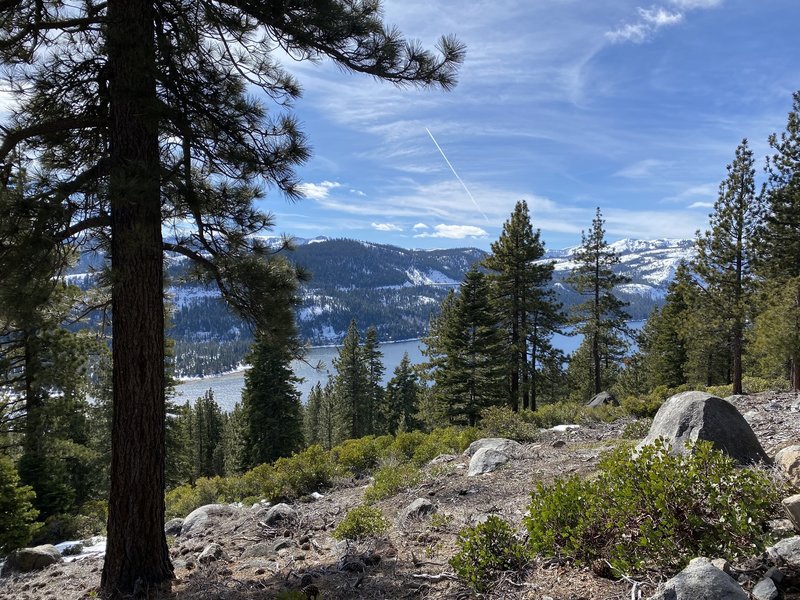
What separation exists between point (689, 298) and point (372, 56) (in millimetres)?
16650

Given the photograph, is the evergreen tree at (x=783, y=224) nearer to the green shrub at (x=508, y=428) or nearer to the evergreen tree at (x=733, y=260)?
the evergreen tree at (x=733, y=260)

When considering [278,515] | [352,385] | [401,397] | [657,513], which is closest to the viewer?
[657,513]

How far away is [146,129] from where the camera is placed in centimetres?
Result: 427

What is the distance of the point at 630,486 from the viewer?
3.10 meters

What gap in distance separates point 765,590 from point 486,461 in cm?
498

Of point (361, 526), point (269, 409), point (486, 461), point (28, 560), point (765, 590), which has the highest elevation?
point (765, 590)

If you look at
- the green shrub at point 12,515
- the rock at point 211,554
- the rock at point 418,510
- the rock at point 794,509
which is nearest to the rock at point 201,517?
the rock at point 211,554

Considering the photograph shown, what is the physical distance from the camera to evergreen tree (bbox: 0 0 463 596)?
4.04 meters

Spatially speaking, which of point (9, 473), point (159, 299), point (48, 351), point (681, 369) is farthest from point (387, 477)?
point (681, 369)

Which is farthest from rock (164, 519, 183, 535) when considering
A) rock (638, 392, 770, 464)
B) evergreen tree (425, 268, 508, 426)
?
evergreen tree (425, 268, 508, 426)

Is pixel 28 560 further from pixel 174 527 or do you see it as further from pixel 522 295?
pixel 522 295

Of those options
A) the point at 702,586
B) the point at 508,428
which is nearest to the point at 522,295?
the point at 508,428

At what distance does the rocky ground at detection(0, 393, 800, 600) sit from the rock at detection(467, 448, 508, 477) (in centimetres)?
15

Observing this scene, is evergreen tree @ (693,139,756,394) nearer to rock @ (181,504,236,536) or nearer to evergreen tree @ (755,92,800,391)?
evergreen tree @ (755,92,800,391)
